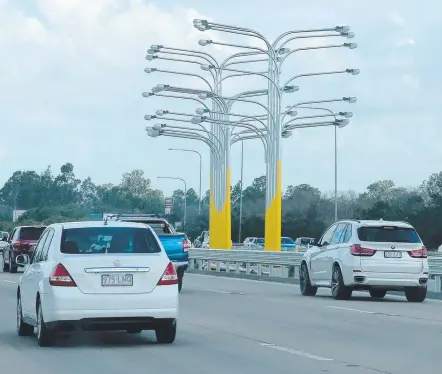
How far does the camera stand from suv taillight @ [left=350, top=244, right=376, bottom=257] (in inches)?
998

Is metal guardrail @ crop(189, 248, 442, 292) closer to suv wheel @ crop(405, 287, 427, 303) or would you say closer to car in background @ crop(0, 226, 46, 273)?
suv wheel @ crop(405, 287, 427, 303)

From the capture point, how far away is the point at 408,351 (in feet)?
47.3

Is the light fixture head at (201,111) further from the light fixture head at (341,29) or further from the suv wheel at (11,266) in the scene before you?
the suv wheel at (11,266)

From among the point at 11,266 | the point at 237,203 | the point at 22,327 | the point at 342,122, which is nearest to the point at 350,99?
the point at 342,122

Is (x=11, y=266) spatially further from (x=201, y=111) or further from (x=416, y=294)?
(x=416, y=294)

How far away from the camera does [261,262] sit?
4069cm

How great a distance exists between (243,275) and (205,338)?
81.8 feet

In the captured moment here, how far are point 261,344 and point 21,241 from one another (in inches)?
1146

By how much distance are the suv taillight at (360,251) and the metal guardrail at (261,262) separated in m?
3.78

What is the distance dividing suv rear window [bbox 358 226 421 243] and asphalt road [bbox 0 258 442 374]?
2308 millimetres

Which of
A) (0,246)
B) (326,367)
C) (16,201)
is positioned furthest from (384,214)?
(16,201)

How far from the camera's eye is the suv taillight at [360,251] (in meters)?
25.3

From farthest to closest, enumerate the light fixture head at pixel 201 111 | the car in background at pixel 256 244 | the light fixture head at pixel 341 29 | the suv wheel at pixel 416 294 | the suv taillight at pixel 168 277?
the car in background at pixel 256 244
the light fixture head at pixel 201 111
the light fixture head at pixel 341 29
the suv wheel at pixel 416 294
the suv taillight at pixel 168 277

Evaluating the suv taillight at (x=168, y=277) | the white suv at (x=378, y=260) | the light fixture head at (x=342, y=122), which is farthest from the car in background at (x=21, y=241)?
the suv taillight at (x=168, y=277)
